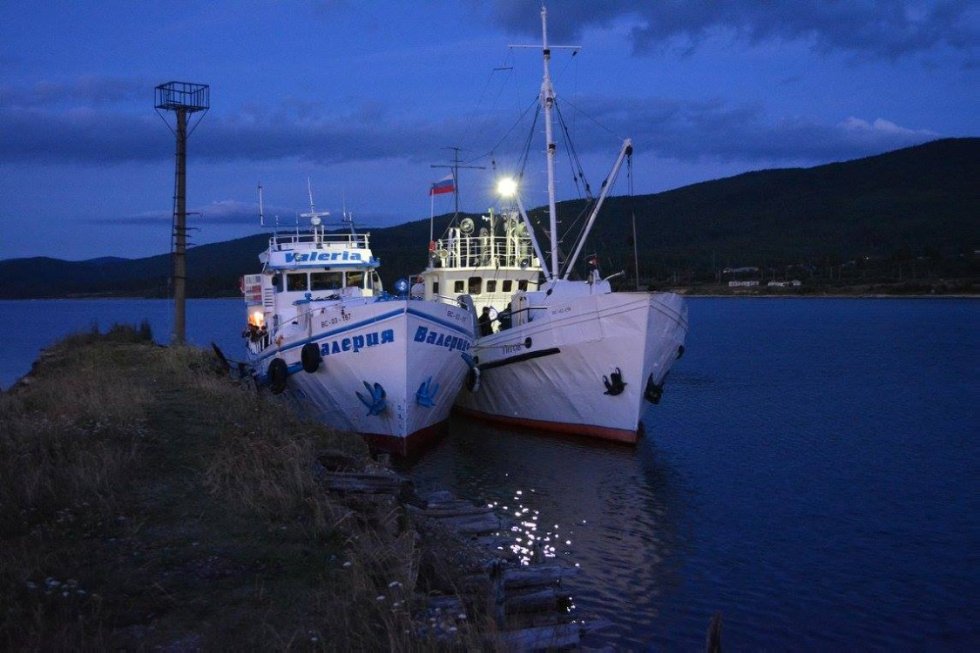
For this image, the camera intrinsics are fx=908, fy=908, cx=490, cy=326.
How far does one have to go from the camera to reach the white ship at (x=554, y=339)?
1950 centimetres

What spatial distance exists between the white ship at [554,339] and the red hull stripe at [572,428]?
0.03 m

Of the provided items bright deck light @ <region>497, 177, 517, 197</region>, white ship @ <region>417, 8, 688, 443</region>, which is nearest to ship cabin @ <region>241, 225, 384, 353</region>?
white ship @ <region>417, 8, 688, 443</region>

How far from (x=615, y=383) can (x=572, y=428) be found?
7.34ft

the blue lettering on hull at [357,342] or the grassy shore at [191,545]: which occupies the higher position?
the blue lettering on hull at [357,342]

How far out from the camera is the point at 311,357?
18.6 m

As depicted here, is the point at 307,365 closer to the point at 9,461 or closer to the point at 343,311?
the point at 343,311

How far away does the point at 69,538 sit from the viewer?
299 inches

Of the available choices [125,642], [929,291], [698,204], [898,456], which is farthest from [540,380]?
[698,204]

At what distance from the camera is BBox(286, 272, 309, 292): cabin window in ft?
72.8

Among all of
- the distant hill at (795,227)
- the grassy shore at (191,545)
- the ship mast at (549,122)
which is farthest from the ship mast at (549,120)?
the distant hill at (795,227)

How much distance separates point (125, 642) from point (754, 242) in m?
147

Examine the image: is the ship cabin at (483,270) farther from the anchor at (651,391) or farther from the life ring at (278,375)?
the life ring at (278,375)

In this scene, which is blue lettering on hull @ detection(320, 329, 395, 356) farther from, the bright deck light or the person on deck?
the bright deck light

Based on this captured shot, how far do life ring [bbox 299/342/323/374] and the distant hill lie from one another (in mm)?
67234
